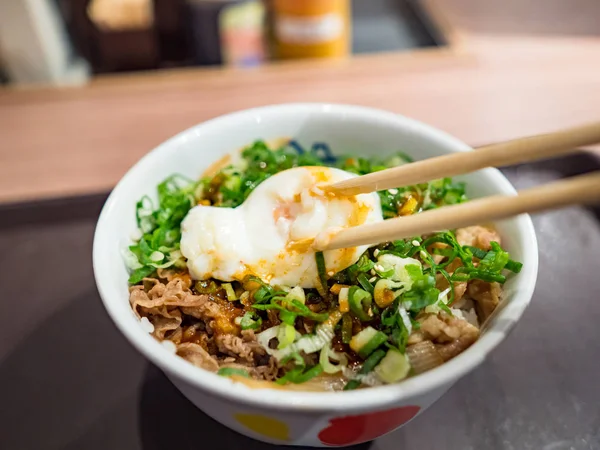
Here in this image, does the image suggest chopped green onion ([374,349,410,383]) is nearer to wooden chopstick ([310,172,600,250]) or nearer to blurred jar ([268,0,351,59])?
wooden chopstick ([310,172,600,250])

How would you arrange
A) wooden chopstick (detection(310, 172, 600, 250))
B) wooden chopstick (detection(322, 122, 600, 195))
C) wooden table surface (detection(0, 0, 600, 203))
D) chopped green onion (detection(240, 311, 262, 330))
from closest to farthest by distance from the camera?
wooden chopstick (detection(310, 172, 600, 250)) → wooden chopstick (detection(322, 122, 600, 195)) → chopped green onion (detection(240, 311, 262, 330)) → wooden table surface (detection(0, 0, 600, 203))

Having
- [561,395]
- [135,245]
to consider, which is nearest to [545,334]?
[561,395]

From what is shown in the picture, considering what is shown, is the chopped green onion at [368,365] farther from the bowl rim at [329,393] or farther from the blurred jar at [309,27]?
the blurred jar at [309,27]

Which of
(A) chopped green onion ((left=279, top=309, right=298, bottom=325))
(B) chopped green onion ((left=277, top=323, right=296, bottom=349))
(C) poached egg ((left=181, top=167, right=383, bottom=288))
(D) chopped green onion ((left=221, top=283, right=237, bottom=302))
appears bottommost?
(B) chopped green onion ((left=277, top=323, right=296, bottom=349))

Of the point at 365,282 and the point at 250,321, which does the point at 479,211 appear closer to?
the point at 365,282

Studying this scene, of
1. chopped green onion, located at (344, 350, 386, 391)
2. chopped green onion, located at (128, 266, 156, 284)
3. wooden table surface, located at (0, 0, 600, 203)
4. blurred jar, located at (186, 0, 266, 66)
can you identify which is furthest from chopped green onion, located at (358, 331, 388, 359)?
blurred jar, located at (186, 0, 266, 66)

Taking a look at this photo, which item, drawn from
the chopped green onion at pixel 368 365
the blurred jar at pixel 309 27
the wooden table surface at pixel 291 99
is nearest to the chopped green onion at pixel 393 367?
the chopped green onion at pixel 368 365

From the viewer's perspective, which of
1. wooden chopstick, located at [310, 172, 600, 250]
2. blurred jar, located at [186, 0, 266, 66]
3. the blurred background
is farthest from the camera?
blurred jar, located at [186, 0, 266, 66]
